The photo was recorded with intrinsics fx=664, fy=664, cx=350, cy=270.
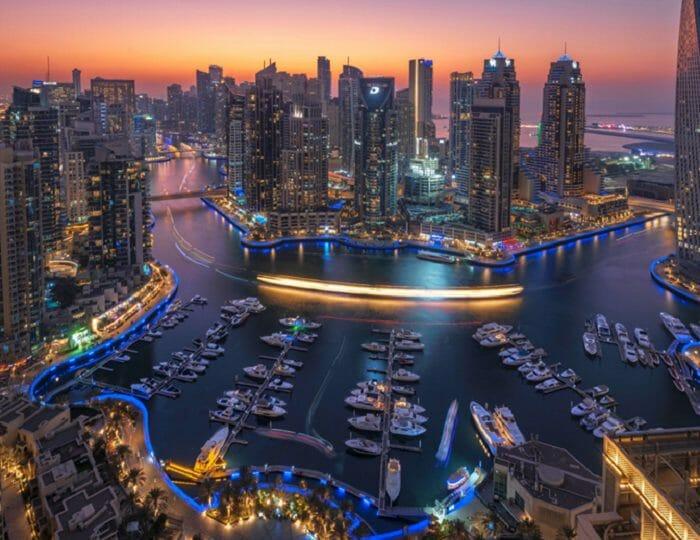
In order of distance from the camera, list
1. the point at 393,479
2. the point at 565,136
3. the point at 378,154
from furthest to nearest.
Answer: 1. the point at 565,136
2. the point at 378,154
3. the point at 393,479

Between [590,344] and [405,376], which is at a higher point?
[590,344]

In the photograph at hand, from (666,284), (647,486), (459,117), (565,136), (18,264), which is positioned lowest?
(666,284)

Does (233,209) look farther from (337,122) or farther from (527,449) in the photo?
(527,449)

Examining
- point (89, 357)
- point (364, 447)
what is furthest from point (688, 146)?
point (89, 357)

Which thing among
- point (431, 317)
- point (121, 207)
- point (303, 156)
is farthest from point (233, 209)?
point (431, 317)

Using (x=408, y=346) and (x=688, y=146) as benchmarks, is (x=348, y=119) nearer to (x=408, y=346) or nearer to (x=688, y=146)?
(x=688, y=146)

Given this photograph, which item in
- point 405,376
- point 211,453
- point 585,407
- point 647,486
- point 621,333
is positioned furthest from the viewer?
point 621,333

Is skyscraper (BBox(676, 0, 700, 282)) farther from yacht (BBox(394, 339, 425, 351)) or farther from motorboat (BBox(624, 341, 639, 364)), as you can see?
yacht (BBox(394, 339, 425, 351))

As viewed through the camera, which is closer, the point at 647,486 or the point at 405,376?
the point at 647,486

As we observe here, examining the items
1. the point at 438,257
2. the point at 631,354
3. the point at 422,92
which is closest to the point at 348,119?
the point at 422,92
